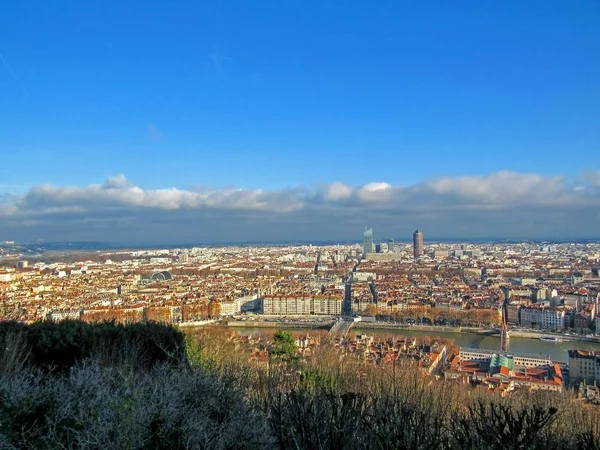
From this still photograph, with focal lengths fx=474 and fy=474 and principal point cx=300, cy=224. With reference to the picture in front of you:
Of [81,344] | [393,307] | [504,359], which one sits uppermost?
[81,344]

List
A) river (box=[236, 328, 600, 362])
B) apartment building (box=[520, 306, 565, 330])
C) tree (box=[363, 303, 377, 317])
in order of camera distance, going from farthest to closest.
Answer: tree (box=[363, 303, 377, 317])
apartment building (box=[520, 306, 565, 330])
river (box=[236, 328, 600, 362])

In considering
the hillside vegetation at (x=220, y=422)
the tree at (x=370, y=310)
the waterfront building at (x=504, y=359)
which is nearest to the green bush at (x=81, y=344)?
the hillside vegetation at (x=220, y=422)

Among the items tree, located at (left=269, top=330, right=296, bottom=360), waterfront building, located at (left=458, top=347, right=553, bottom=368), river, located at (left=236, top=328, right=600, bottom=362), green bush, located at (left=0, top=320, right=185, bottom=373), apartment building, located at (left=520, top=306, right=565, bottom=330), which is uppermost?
green bush, located at (left=0, top=320, right=185, bottom=373)

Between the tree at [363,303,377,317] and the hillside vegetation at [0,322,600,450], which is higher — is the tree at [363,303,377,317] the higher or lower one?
the lower one

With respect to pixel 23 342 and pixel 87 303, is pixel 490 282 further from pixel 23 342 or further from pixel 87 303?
pixel 23 342

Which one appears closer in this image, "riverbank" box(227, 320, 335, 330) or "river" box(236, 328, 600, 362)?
"river" box(236, 328, 600, 362)

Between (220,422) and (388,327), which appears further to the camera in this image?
(388,327)

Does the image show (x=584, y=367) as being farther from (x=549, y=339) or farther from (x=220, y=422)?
(x=220, y=422)

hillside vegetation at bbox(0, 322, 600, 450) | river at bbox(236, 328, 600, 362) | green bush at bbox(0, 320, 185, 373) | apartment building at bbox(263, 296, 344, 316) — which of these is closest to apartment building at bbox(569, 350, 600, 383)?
river at bbox(236, 328, 600, 362)

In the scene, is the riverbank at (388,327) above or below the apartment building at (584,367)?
below

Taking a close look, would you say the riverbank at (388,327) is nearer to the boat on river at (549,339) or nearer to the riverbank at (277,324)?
the riverbank at (277,324)

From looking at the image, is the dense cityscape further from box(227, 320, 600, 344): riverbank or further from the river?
the river

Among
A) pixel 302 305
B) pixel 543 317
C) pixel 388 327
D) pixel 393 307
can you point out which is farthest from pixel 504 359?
pixel 302 305
